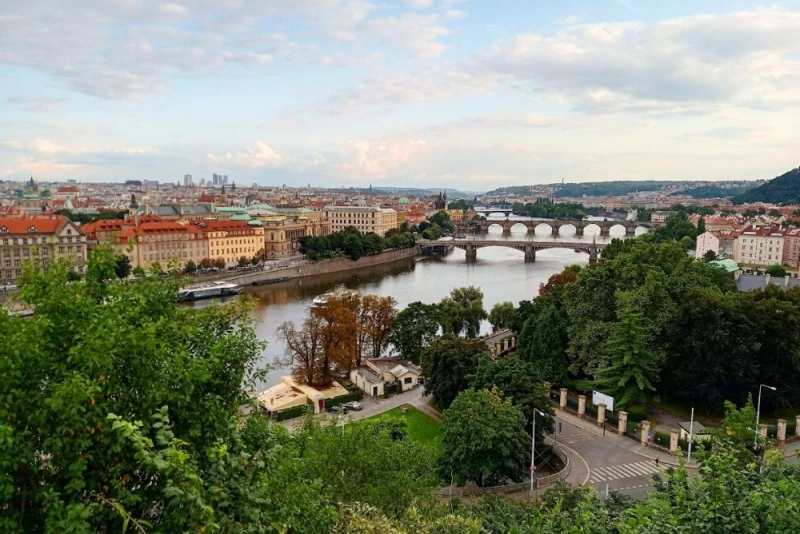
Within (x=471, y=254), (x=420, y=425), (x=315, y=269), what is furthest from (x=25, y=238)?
(x=471, y=254)

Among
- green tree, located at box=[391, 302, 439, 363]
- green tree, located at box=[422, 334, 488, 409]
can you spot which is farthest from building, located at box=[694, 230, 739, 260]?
green tree, located at box=[422, 334, 488, 409]

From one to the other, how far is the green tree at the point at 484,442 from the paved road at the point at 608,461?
2148 millimetres

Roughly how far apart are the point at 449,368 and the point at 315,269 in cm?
4149

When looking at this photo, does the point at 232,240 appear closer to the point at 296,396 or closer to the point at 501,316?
the point at 501,316

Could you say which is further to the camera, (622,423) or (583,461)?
(622,423)

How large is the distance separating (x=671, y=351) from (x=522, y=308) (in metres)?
9.23

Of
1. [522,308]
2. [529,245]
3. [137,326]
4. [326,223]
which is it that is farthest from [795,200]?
[137,326]

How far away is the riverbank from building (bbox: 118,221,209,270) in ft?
20.5

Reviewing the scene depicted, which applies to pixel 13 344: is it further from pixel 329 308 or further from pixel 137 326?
pixel 329 308

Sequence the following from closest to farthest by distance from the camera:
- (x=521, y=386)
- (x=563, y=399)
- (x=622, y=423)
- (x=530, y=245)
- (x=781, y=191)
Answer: (x=521, y=386) → (x=622, y=423) → (x=563, y=399) → (x=530, y=245) → (x=781, y=191)

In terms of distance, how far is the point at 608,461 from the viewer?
56.3 feet

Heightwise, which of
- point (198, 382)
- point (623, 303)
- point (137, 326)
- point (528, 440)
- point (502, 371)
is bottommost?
point (528, 440)

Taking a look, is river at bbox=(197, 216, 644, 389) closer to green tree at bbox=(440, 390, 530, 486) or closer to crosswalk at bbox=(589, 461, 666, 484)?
green tree at bbox=(440, 390, 530, 486)

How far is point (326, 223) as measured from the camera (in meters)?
88.7
